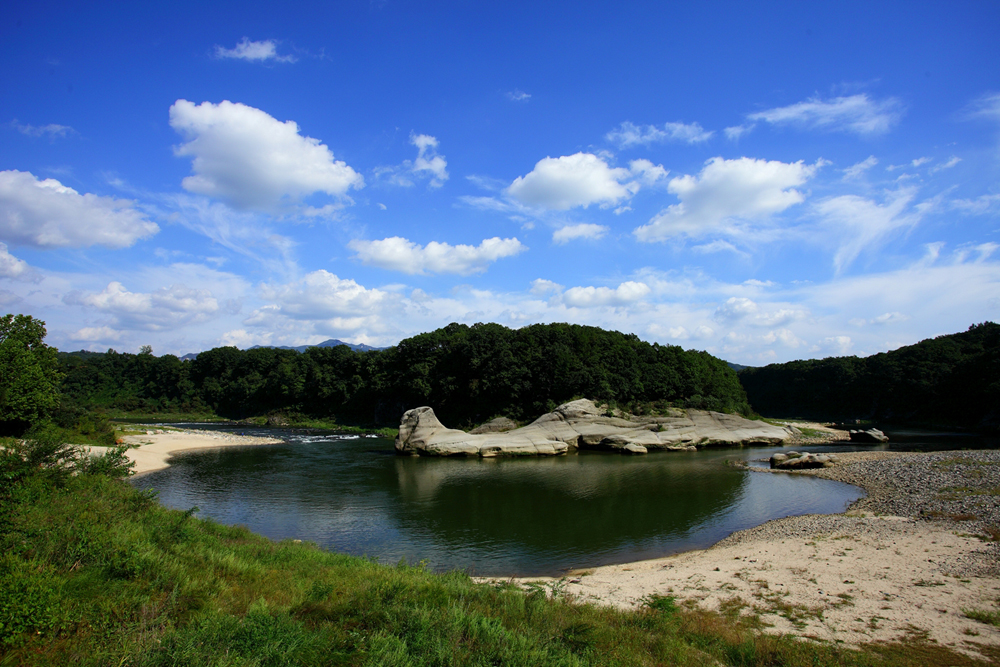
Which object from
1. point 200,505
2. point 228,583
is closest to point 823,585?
point 228,583

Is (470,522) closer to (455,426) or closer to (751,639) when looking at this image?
(751,639)

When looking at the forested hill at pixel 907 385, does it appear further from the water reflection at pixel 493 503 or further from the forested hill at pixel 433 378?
the water reflection at pixel 493 503

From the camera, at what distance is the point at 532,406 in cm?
5931

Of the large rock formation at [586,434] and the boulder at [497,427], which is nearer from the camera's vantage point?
the large rock formation at [586,434]

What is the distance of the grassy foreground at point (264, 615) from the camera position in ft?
20.0

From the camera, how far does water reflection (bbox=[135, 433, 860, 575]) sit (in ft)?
62.0

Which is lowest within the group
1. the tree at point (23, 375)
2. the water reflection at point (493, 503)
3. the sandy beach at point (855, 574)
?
the water reflection at point (493, 503)

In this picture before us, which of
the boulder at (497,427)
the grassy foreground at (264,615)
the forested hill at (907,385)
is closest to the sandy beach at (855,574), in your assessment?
the grassy foreground at (264,615)

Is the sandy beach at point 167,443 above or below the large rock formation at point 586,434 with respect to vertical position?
below

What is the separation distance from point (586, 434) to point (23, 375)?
145 ft

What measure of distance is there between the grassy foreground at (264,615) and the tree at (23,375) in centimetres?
2473

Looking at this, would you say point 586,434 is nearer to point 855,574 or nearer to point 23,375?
point 855,574

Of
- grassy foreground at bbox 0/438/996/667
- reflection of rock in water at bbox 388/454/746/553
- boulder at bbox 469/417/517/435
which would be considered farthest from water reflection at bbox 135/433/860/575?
boulder at bbox 469/417/517/435

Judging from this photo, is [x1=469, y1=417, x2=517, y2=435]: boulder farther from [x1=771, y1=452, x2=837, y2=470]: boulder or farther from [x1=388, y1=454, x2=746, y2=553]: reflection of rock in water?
[x1=771, y1=452, x2=837, y2=470]: boulder
